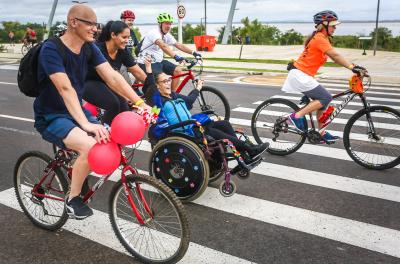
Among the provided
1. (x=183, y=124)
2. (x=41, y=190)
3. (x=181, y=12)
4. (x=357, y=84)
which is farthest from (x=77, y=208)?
(x=181, y=12)

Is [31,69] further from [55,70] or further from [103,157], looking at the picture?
[103,157]

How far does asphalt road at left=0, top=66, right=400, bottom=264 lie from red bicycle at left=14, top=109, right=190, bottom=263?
6.7 inches

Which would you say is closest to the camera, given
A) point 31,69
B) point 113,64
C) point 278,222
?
point 31,69

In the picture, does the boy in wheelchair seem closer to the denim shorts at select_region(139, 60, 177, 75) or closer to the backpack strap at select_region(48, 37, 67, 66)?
the backpack strap at select_region(48, 37, 67, 66)

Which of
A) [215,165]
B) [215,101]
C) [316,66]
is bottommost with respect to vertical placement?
[215,165]

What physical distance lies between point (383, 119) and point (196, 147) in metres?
2.92

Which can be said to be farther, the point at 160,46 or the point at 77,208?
the point at 160,46

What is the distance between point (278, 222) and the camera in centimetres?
410

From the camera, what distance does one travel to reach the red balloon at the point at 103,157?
9.86 ft

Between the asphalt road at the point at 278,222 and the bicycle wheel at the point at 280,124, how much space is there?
0.20 metres

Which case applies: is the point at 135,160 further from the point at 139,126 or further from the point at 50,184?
the point at 139,126

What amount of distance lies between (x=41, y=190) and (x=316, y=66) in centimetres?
408

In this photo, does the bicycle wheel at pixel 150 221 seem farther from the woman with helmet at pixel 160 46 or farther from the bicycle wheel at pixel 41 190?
the woman with helmet at pixel 160 46

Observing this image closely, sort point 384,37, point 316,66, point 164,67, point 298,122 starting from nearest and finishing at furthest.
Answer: point 316,66 → point 298,122 → point 164,67 → point 384,37
